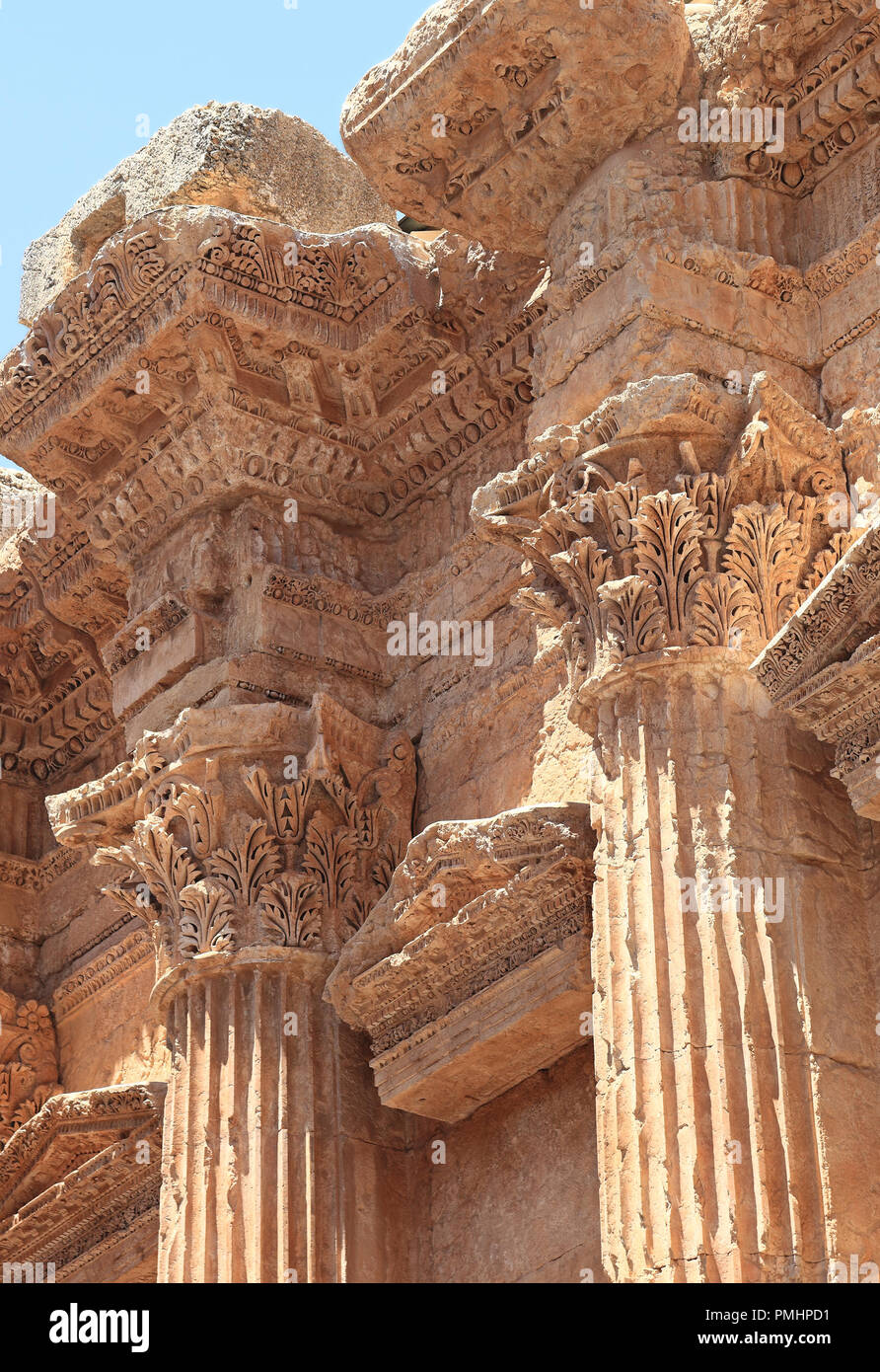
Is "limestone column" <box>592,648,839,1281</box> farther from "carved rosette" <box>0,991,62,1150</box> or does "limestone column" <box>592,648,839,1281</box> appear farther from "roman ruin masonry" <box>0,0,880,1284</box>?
"carved rosette" <box>0,991,62,1150</box>

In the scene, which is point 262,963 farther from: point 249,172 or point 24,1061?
point 249,172

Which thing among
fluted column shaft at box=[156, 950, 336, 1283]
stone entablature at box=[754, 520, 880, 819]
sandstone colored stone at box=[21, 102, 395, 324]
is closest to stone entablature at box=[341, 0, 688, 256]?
sandstone colored stone at box=[21, 102, 395, 324]

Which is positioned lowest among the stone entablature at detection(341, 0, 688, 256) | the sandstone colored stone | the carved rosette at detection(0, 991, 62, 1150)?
the carved rosette at detection(0, 991, 62, 1150)

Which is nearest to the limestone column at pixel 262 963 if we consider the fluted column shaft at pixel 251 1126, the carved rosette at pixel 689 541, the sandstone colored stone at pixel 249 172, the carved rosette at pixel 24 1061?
the fluted column shaft at pixel 251 1126

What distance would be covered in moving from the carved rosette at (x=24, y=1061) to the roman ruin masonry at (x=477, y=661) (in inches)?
0.9

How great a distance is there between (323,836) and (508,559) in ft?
4.05

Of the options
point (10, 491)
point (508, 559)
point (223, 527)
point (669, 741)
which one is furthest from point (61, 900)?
point (669, 741)

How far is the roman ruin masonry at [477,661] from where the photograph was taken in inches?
264

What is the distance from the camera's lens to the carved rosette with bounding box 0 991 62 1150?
11.0m

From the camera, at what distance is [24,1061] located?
11.1 metres

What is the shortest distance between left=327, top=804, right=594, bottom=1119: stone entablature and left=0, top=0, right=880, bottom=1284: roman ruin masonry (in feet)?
0.06

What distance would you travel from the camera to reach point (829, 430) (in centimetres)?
752

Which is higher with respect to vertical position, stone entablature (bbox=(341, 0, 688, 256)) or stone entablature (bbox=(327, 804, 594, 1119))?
stone entablature (bbox=(341, 0, 688, 256))

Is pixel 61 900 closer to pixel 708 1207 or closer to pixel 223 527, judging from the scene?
pixel 223 527
